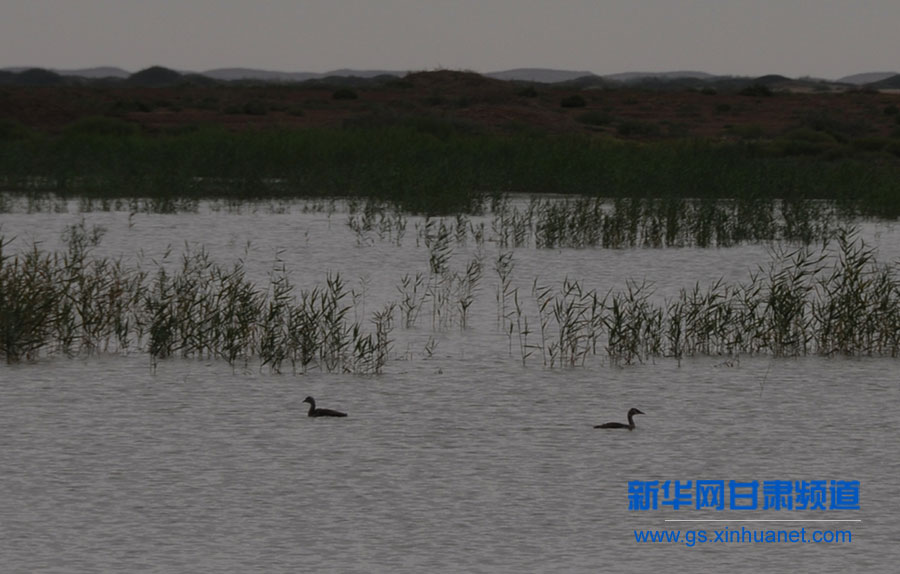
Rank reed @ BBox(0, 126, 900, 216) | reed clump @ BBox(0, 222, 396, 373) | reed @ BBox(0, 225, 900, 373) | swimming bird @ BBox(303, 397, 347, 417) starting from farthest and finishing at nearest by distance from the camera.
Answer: reed @ BBox(0, 126, 900, 216), reed @ BBox(0, 225, 900, 373), reed clump @ BBox(0, 222, 396, 373), swimming bird @ BBox(303, 397, 347, 417)

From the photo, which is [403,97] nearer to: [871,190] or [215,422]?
[871,190]

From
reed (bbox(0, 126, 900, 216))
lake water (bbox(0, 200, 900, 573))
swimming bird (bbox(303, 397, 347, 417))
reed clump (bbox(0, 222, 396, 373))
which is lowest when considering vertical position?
lake water (bbox(0, 200, 900, 573))

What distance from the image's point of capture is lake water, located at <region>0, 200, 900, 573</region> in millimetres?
6781

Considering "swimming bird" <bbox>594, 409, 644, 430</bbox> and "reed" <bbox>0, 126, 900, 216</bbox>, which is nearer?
"swimming bird" <bbox>594, 409, 644, 430</bbox>

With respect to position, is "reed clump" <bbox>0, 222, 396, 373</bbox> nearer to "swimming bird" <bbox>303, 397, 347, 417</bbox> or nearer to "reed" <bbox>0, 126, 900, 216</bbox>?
"swimming bird" <bbox>303, 397, 347, 417</bbox>

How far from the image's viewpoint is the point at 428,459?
28.6ft

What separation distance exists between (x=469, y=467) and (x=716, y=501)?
62.4 inches

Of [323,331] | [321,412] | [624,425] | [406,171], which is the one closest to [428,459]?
[321,412]

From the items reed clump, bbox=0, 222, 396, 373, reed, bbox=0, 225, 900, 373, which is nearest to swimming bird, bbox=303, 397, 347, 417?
reed clump, bbox=0, 222, 396, 373

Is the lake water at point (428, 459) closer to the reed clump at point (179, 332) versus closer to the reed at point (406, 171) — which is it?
the reed clump at point (179, 332)

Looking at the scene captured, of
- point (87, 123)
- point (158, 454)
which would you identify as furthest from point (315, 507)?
point (87, 123)

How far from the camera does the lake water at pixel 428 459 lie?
267 inches

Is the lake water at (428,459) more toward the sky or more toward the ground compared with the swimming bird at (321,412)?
more toward the ground

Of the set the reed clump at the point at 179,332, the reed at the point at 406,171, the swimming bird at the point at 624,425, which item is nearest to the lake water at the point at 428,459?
the swimming bird at the point at 624,425
